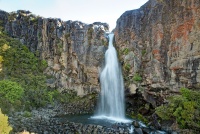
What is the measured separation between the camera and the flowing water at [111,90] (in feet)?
98.0

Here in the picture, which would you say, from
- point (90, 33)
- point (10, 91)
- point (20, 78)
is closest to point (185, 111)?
point (10, 91)

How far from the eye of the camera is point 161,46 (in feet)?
84.1

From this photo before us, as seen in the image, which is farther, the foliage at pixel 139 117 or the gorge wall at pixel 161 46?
the foliage at pixel 139 117

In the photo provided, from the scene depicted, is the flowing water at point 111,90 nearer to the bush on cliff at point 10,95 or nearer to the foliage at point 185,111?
the foliage at point 185,111

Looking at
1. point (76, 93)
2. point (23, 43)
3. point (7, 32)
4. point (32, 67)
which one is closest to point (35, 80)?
point (32, 67)

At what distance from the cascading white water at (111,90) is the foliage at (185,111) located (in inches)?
376

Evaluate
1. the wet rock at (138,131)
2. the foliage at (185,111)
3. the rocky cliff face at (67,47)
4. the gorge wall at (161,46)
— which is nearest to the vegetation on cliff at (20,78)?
the rocky cliff face at (67,47)

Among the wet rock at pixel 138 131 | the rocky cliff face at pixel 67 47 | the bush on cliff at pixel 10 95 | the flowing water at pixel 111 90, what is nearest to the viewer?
the wet rock at pixel 138 131

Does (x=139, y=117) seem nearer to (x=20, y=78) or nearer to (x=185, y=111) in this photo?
(x=185, y=111)

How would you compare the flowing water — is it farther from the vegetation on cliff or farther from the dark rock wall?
the vegetation on cliff

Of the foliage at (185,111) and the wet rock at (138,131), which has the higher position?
the foliage at (185,111)

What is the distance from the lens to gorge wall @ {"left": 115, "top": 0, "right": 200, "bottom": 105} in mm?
22375

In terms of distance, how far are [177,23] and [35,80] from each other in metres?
23.7

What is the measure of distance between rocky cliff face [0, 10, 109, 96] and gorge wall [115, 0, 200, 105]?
4.92 metres
